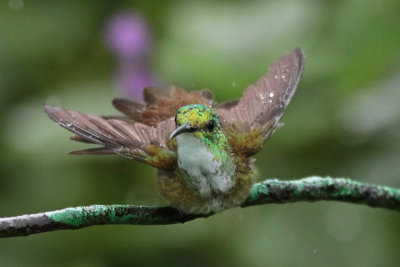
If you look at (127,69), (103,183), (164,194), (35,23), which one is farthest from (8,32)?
(164,194)

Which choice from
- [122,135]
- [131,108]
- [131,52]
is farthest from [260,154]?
[122,135]

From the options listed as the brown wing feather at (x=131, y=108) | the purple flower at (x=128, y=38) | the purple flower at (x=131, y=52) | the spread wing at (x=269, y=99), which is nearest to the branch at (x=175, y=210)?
the spread wing at (x=269, y=99)

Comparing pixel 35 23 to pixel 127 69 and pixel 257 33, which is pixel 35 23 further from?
pixel 257 33

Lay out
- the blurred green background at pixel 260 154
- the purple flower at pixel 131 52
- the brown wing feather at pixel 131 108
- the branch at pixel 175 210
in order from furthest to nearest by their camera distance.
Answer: the purple flower at pixel 131 52
the blurred green background at pixel 260 154
the brown wing feather at pixel 131 108
the branch at pixel 175 210

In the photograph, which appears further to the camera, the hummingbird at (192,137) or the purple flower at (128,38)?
the purple flower at (128,38)

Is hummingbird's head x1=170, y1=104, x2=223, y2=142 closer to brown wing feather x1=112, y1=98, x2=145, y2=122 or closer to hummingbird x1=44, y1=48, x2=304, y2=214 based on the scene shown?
hummingbird x1=44, y1=48, x2=304, y2=214

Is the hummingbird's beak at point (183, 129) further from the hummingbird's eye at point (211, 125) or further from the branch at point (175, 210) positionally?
the branch at point (175, 210)

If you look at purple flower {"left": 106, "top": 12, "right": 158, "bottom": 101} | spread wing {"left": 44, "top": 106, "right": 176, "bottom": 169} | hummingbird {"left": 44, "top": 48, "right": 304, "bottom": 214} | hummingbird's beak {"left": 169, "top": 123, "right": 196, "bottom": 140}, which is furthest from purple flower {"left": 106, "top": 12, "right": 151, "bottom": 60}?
hummingbird's beak {"left": 169, "top": 123, "right": 196, "bottom": 140}
